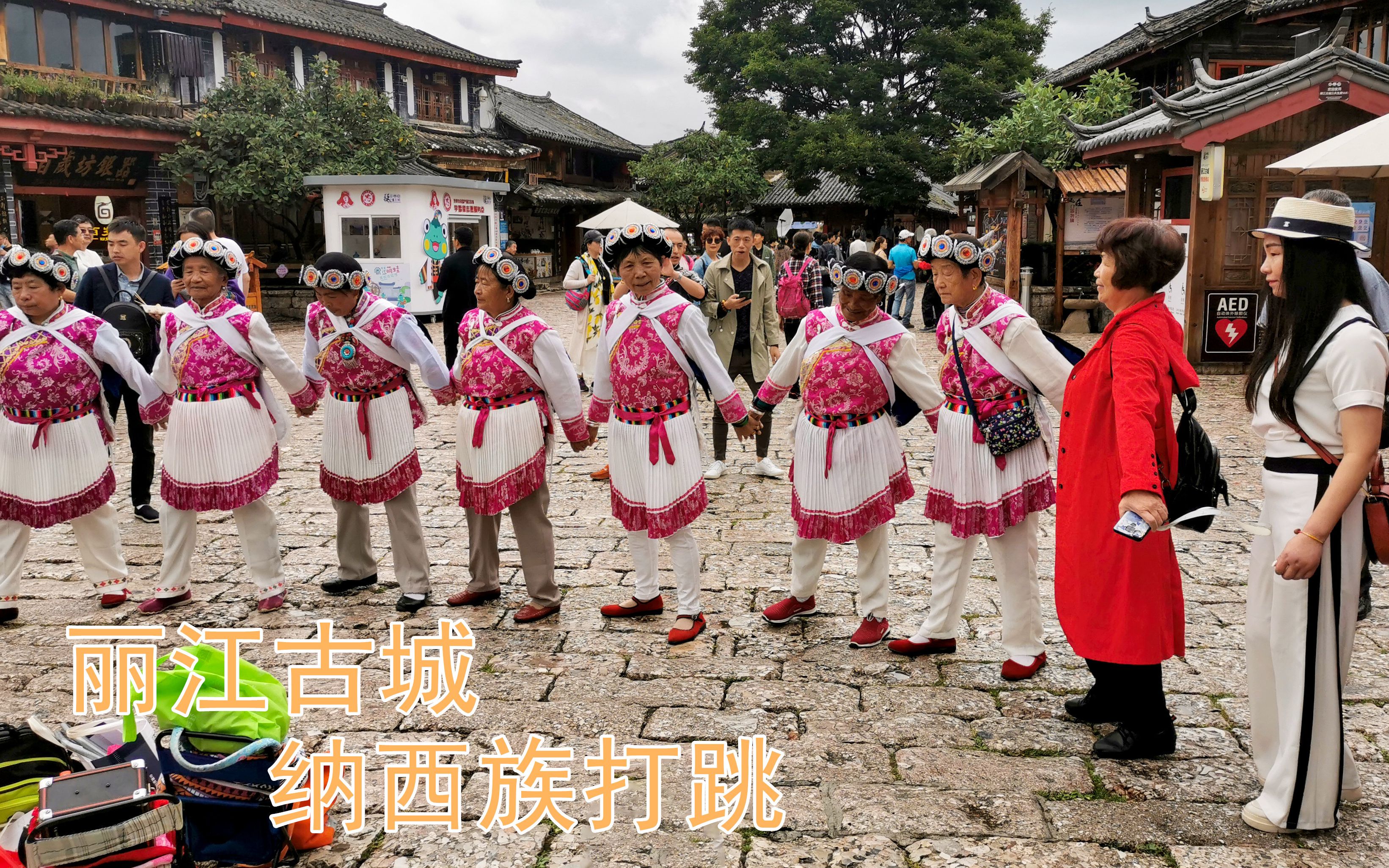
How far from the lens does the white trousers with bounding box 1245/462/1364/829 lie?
117 inches

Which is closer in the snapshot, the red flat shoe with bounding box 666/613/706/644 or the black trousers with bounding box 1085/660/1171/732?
the black trousers with bounding box 1085/660/1171/732

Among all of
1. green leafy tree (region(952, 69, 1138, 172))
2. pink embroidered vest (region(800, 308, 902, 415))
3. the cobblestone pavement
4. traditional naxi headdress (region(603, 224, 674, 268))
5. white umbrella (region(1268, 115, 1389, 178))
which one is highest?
green leafy tree (region(952, 69, 1138, 172))

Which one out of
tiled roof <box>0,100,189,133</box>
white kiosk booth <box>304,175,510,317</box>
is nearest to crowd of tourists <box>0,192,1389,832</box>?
tiled roof <box>0,100,189,133</box>

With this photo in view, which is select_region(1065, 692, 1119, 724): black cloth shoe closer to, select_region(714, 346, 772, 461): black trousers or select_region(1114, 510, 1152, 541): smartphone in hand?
select_region(1114, 510, 1152, 541): smartphone in hand

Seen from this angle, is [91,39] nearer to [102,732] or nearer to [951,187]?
[951,187]

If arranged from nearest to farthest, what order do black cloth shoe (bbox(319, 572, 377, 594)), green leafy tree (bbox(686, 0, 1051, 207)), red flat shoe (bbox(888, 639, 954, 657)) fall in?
red flat shoe (bbox(888, 639, 954, 657)) < black cloth shoe (bbox(319, 572, 377, 594)) < green leafy tree (bbox(686, 0, 1051, 207))

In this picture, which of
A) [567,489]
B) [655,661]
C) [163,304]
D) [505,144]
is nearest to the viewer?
[655,661]

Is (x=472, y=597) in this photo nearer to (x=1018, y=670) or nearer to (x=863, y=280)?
(x=863, y=280)

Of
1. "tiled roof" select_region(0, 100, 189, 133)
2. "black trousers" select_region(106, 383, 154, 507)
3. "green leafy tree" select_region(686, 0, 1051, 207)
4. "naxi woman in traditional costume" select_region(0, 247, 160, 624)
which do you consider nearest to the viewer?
"naxi woman in traditional costume" select_region(0, 247, 160, 624)

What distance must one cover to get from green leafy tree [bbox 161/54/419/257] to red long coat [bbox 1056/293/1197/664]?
65.4 ft

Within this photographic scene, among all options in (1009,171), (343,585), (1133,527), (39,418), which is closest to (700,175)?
(1009,171)

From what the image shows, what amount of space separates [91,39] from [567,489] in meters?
18.6

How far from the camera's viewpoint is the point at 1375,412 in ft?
9.27

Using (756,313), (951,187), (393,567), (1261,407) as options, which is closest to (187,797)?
(393,567)
